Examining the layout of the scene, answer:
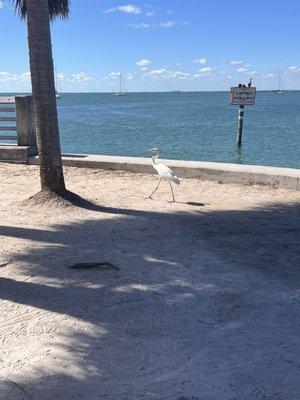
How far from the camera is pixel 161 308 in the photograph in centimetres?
429

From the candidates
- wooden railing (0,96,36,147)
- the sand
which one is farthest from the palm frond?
the sand

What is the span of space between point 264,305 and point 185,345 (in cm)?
98

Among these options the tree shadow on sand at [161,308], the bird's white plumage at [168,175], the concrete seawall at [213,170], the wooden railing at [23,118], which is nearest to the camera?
the tree shadow on sand at [161,308]

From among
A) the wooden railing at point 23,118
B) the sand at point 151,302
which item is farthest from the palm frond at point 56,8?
the sand at point 151,302

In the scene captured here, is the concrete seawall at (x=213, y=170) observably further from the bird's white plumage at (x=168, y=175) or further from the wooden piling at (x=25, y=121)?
the bird's white plumage at (x=168, y=175)

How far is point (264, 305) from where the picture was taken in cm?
433

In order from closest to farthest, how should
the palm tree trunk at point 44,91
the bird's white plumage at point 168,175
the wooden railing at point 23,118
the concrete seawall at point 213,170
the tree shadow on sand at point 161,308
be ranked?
the tree shadow on sand at point 161,308
the palm tree trunk at point 44,91
the bird's white plumage at point 168,175
the concrete seawall at point 213,170
the wooden railing at point 23,118

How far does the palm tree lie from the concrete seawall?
2677 mm

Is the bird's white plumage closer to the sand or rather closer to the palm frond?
the sand

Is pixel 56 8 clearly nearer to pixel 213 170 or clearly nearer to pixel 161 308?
pixel 213 170

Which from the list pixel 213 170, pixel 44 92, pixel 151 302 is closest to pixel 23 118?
pixel 44 92

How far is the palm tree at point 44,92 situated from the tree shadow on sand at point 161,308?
1.40 meters

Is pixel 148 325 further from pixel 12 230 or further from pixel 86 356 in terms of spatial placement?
pixel 12 230

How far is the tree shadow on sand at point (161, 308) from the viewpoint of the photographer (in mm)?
3264
